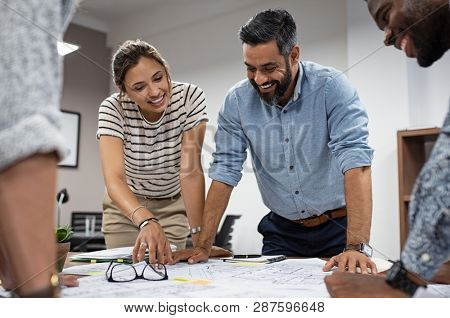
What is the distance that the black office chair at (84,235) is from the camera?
68cm

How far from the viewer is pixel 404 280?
1.55 ft

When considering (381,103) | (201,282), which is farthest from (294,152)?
(201,282)

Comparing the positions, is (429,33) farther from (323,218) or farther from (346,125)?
(323,218)

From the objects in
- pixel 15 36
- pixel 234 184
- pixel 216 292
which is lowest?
pixel 216 292

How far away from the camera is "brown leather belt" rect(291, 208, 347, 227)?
0.69 metres

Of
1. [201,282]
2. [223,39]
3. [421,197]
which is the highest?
[223,39]

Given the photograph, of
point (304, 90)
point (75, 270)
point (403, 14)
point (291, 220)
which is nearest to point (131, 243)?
point (75, 270)

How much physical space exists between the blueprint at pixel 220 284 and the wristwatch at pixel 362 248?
50 millimetres

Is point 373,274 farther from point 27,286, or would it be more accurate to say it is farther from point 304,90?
point 27,286

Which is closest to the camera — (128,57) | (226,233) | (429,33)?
(429,33)

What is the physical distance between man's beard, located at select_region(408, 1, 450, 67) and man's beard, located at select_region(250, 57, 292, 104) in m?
0.17

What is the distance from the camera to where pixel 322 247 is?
73 cm

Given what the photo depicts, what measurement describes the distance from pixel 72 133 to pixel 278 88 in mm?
293

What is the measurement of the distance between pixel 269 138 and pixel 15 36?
1.35 ft
